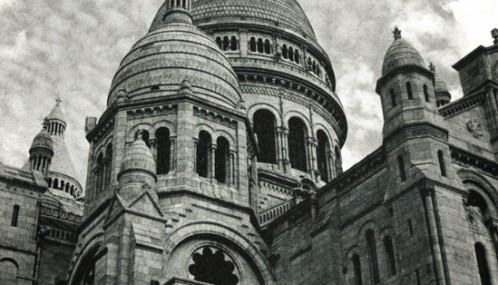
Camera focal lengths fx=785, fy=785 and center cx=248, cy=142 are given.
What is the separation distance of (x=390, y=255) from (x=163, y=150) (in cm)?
1204

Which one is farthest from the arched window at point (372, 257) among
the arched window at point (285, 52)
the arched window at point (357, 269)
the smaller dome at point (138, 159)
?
the arched window at point (285, 52)

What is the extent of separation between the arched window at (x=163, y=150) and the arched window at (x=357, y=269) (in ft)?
31.3

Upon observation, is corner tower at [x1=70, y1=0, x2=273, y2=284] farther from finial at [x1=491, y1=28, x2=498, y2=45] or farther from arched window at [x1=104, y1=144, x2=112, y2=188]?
finial at [x1=491, y1=28, x2=498, y2=45]

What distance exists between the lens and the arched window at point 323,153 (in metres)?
48.9

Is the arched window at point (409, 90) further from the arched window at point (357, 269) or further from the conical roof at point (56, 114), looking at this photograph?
the conical roof at point (56, 114)

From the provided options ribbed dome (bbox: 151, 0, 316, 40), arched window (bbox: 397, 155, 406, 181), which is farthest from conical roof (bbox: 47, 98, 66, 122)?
arched window (bbox: 397, 155, 406, 181)

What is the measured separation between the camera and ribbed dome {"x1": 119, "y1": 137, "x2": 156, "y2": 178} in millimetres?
31906

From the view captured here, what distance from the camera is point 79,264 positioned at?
34.6 metres

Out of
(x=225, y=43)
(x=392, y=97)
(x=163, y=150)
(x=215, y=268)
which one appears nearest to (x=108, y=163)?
(x=163, y=150)

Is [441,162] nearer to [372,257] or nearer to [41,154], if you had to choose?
[372,257]

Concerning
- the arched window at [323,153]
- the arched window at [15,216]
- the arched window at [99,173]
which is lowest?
the arched window at [15,216]

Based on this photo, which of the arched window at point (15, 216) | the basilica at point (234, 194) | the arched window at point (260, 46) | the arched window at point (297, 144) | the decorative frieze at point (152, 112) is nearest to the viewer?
the basilica at point (234, 194)

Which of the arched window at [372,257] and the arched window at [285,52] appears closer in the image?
the arched window at [372,257]

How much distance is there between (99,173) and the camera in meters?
37.0
